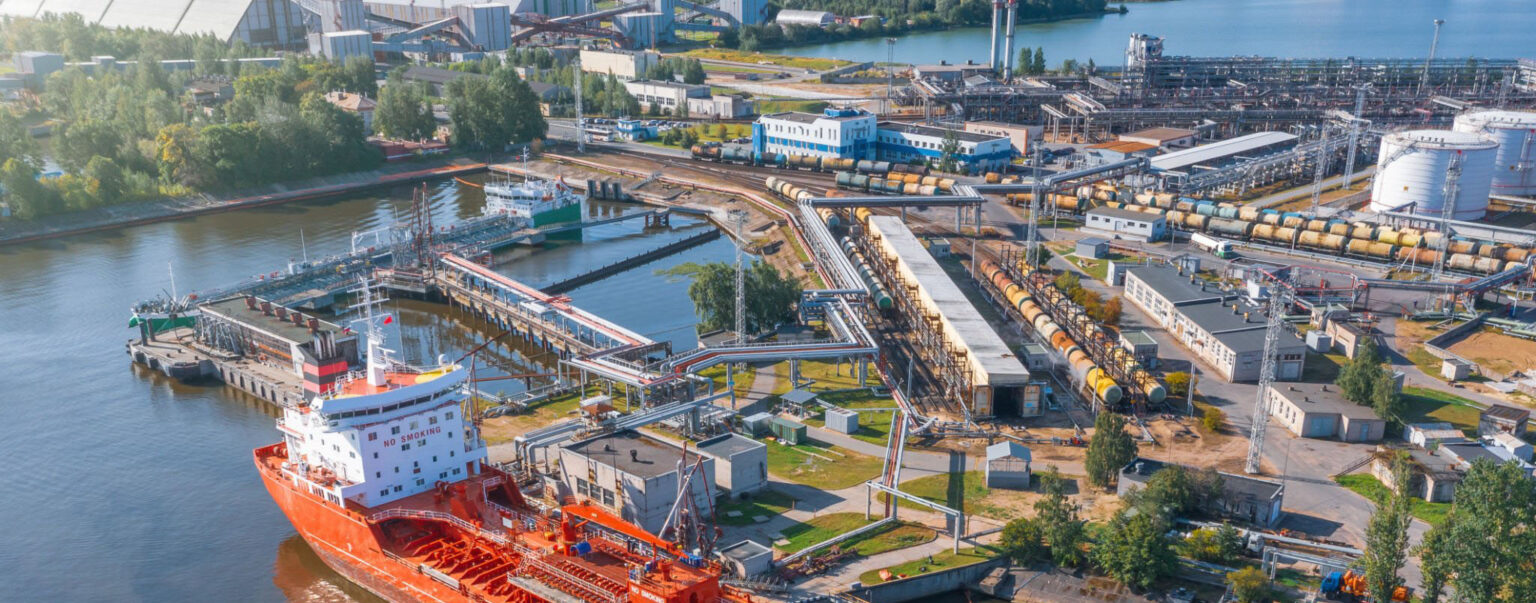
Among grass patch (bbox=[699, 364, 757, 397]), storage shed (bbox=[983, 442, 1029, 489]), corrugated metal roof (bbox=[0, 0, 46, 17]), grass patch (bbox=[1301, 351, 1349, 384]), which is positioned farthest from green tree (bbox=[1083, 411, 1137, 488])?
corrugated metal roof (bbox=[0, 0, 46, 17])

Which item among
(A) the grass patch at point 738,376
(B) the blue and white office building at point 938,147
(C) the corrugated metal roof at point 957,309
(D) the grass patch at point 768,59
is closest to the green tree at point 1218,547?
(C) the corrugated metal roof at point 957,309

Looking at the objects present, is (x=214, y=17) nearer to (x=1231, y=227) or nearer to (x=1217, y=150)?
(x=1217, y=150)

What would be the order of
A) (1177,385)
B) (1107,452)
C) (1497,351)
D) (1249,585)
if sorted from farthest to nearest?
(1497,351)
(1177,385)
(1107,452)
(1249,585)

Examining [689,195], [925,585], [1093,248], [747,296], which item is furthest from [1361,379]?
[689,195]

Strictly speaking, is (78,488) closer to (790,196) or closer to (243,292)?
(243,292)

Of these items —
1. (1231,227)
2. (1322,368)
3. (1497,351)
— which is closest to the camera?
(1322,368)

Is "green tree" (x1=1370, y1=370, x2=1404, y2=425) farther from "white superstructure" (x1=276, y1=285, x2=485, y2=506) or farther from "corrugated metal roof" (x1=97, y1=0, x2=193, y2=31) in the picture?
"corrugated metal roof" (x1=97, y1=0, x2=193, y2=31)

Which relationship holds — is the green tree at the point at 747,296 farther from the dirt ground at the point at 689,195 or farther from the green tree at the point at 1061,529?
the green tree at the point at 1061,529
